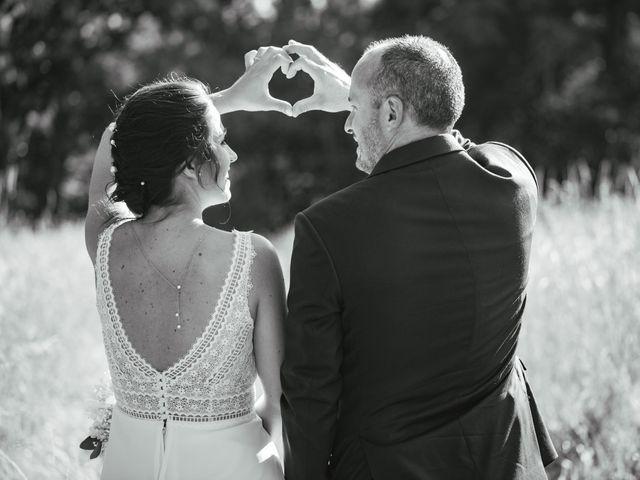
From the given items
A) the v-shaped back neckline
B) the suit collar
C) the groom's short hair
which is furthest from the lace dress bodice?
the groom's short hair

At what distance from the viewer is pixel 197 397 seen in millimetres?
2344

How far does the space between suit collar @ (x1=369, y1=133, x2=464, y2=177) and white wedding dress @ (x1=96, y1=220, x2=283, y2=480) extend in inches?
18.2

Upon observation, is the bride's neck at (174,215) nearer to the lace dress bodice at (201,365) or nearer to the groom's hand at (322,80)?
the lace dress bodice at (201,365)

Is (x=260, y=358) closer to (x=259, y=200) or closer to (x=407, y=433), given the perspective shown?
(x=407, y=433)

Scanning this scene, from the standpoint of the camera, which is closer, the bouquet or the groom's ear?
the groom's ear

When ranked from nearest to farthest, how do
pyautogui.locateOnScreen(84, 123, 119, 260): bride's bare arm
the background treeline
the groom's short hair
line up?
1. the groom's short hair
2. pyautogui.locateOnScreen(84, 123, 119, 260): bride's bare arm
3. the background treeline

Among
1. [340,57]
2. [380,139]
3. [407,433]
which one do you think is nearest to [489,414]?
[407,433]

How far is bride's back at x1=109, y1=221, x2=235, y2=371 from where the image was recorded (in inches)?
88.6

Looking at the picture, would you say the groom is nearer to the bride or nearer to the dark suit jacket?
the dark suit jacket

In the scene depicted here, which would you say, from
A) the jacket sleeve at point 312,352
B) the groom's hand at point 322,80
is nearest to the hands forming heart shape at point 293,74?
the groom's hand at point 322,80

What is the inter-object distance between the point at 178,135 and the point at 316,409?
2.93ft

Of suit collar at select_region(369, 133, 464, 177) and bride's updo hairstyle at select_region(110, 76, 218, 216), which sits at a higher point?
bride's updo hairstyle at select_region(110, 76, 218, 216)

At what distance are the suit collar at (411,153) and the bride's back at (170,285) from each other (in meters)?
0.51

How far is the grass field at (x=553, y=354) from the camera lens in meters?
3.88
